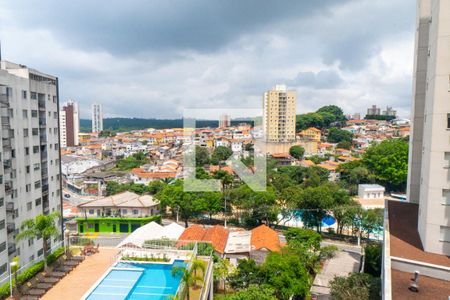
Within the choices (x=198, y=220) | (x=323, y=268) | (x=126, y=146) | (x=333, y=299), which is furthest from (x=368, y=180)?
(x=126, y=146)

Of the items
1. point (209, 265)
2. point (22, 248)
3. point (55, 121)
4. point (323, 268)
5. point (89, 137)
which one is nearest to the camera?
point (209, 265)

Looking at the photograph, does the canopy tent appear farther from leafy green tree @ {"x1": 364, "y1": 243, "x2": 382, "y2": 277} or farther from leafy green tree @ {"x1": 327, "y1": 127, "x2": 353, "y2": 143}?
leafy green tree @ {"x1": 327, "y1": 127, "x2": 353, "y2": 143}

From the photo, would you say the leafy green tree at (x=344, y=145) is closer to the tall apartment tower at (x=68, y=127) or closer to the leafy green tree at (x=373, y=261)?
the leafy green tree at (x=373, y=261)

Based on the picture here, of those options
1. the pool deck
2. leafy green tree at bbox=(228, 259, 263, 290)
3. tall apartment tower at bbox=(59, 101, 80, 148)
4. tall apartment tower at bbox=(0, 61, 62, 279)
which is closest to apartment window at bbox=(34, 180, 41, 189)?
tall apartment tower at bbox=(0, 61, 62, 279)

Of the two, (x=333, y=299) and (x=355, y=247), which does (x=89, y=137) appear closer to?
(x=355, y=247)

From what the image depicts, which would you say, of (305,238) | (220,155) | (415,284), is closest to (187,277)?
(415,284)
